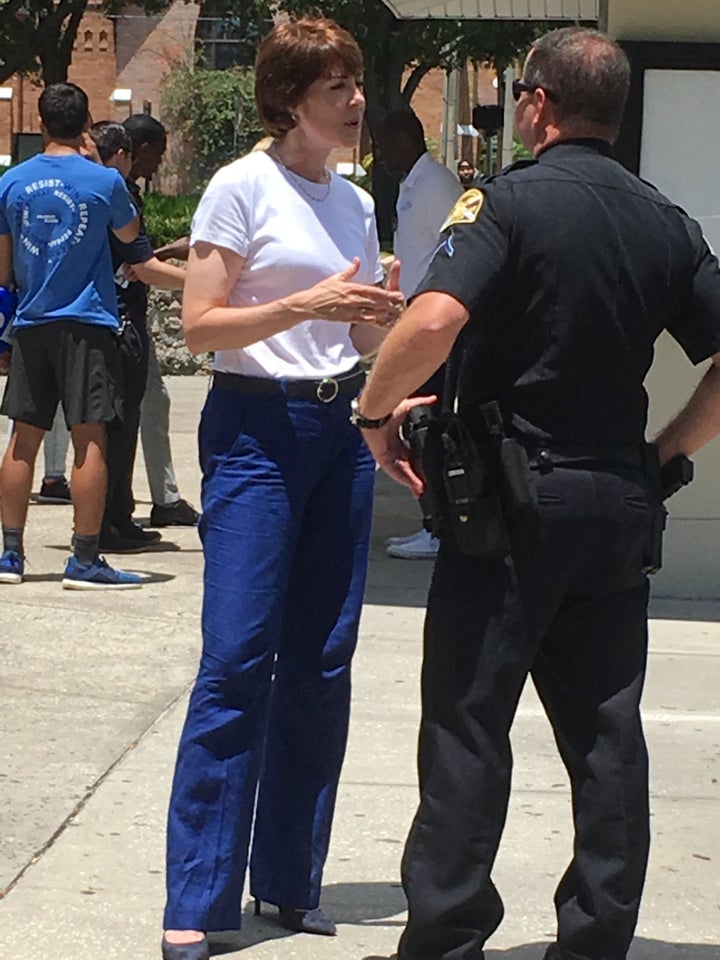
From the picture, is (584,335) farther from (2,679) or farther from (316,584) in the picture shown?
(2,679)

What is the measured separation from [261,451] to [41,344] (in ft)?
11.8

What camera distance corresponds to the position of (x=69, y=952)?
3.66 meters

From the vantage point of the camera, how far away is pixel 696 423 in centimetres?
342

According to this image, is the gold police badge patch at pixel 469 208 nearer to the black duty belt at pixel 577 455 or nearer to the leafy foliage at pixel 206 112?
the black duty belt at pixel 577 455

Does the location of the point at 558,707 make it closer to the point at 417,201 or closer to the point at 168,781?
the point at 168,781

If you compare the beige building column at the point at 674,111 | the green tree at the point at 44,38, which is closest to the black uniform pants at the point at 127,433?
the beige building column at the point at 674,111

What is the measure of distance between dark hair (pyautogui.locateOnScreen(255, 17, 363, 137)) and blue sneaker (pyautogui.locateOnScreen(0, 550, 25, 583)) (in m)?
3.90

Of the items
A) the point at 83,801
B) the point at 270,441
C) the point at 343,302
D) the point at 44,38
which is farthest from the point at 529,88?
the point at 44,38

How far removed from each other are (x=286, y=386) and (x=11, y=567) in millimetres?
3840

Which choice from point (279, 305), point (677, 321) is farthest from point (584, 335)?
point (279, 305)

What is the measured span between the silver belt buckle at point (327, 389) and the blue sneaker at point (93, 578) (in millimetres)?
3611

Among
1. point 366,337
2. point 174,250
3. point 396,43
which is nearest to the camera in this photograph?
point 366,337

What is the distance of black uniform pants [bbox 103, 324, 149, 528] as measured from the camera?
7.71 m

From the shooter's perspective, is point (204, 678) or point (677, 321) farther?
point (204, 678)
